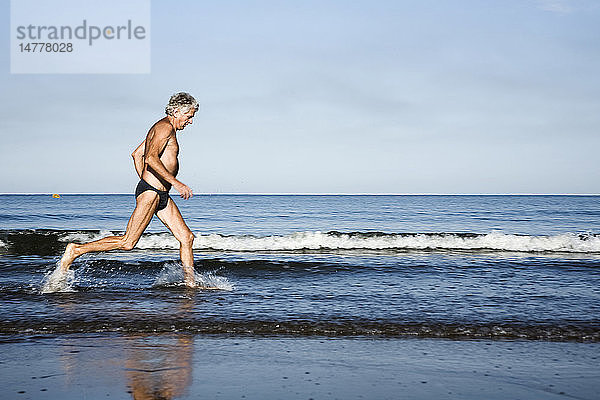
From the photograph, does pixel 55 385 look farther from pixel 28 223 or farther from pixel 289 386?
pixel 28 223

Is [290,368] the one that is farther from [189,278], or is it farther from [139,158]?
[139,158]

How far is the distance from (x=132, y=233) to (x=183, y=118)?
1.37 metres

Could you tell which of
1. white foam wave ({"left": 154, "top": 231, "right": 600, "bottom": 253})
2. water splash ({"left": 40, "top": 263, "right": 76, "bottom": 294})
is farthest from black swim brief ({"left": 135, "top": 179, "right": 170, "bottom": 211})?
white foam wave ({"left": 154, "top": 231, "right": 600, "bottom": 253})

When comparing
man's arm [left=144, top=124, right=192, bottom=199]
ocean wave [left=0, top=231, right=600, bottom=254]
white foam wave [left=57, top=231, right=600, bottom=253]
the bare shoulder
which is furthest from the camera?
white foam wave [left=57, top=231, right=600, bottom=253]

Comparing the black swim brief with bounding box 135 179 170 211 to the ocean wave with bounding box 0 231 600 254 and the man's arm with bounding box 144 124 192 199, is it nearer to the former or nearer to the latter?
the man's arm with bounding box 144 124 192 199

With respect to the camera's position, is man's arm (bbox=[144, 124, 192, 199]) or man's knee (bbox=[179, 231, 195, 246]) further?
man's knee (bbox=[179, 231, 195, 246])

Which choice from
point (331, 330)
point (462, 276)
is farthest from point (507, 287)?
point (331, 330)

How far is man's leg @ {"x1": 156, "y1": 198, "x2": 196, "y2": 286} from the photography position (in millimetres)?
6746

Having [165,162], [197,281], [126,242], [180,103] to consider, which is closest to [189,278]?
[197,281]

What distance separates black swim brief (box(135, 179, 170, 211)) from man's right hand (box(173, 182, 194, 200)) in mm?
570

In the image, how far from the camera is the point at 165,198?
6.63 meters

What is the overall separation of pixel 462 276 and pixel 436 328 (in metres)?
3.58

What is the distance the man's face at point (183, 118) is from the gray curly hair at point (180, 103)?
36 mm

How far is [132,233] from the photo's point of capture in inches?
256
